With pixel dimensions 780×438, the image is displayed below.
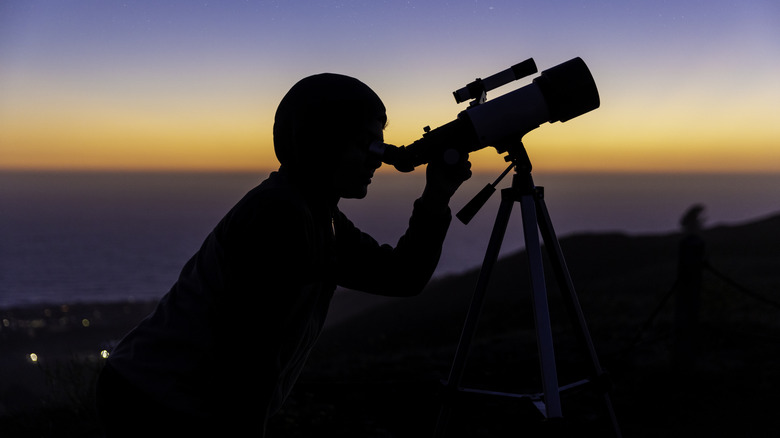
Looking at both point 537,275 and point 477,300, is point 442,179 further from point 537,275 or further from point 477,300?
point 477,300

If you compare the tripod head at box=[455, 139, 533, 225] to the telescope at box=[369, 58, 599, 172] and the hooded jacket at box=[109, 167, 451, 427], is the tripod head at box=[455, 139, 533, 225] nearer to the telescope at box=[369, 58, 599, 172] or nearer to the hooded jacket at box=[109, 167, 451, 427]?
the telescope at box=[369, 58, 599, 172]

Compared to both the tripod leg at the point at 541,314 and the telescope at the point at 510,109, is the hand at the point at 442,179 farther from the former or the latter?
the tripod leg at the point at 541,314

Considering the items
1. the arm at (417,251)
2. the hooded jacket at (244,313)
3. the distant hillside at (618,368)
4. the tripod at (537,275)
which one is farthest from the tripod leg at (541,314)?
the distant hillside at (618,368)

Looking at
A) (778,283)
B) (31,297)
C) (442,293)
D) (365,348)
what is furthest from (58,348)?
(31,297)

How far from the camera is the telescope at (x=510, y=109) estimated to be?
2.65m

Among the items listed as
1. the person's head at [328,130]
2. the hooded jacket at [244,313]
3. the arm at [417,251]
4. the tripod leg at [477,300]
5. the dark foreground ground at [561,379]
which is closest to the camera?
the hooded jacket at [244,313]

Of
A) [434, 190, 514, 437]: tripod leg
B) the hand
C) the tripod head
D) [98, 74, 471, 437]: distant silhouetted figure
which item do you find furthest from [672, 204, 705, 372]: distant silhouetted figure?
[98, 74, 471, 437]: distant silhouetted figure

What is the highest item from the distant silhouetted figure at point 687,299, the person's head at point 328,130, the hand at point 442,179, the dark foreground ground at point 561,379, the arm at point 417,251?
the person's head at point 328,130

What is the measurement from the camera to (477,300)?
11.1ft

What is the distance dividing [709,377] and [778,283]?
A: 690 centimetres

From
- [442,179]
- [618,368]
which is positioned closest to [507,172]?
[442,179]

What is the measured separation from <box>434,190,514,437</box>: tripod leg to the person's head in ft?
3.20

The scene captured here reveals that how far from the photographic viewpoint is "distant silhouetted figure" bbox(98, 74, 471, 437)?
196cm

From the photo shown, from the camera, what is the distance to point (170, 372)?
209 centimetres
